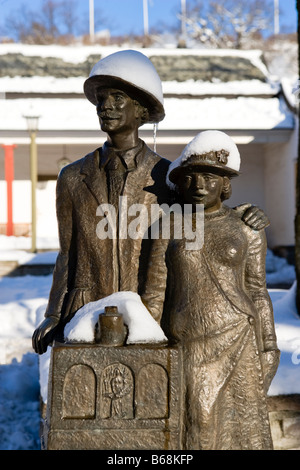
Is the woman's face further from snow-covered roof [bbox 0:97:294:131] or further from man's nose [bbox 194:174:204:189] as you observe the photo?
snow-covered roof [bbox 0:97:294:131]

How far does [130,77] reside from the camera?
232 centimetres

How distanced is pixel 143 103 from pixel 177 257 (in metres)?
A: 0.68

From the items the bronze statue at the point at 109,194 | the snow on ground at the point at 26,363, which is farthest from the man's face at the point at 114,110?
the snow on ground at the point at 26,363

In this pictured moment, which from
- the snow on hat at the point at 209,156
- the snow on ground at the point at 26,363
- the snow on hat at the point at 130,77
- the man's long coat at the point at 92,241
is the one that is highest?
the snow on hat at the point at 130,77

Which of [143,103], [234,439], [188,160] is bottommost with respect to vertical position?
[234,439]

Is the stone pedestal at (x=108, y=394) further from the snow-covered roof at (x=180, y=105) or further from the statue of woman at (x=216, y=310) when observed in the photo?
the snow-covered roof at (x=180, y=105)

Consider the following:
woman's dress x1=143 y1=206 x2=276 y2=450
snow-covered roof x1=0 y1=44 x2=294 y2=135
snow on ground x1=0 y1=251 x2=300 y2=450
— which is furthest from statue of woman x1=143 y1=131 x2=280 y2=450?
snow-covered roof x1=0 y1=44 x2=294 y2=135

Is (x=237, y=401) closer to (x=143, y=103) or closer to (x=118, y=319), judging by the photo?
(x=118, y=319)

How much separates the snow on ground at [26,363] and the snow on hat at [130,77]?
2706 millimetres

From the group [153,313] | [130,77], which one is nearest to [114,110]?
[130,77]

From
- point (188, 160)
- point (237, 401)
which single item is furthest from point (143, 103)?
point (237, 401)

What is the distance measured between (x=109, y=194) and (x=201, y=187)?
0.39m

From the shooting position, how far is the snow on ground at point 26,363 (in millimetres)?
5008

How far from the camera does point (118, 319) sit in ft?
6.71
